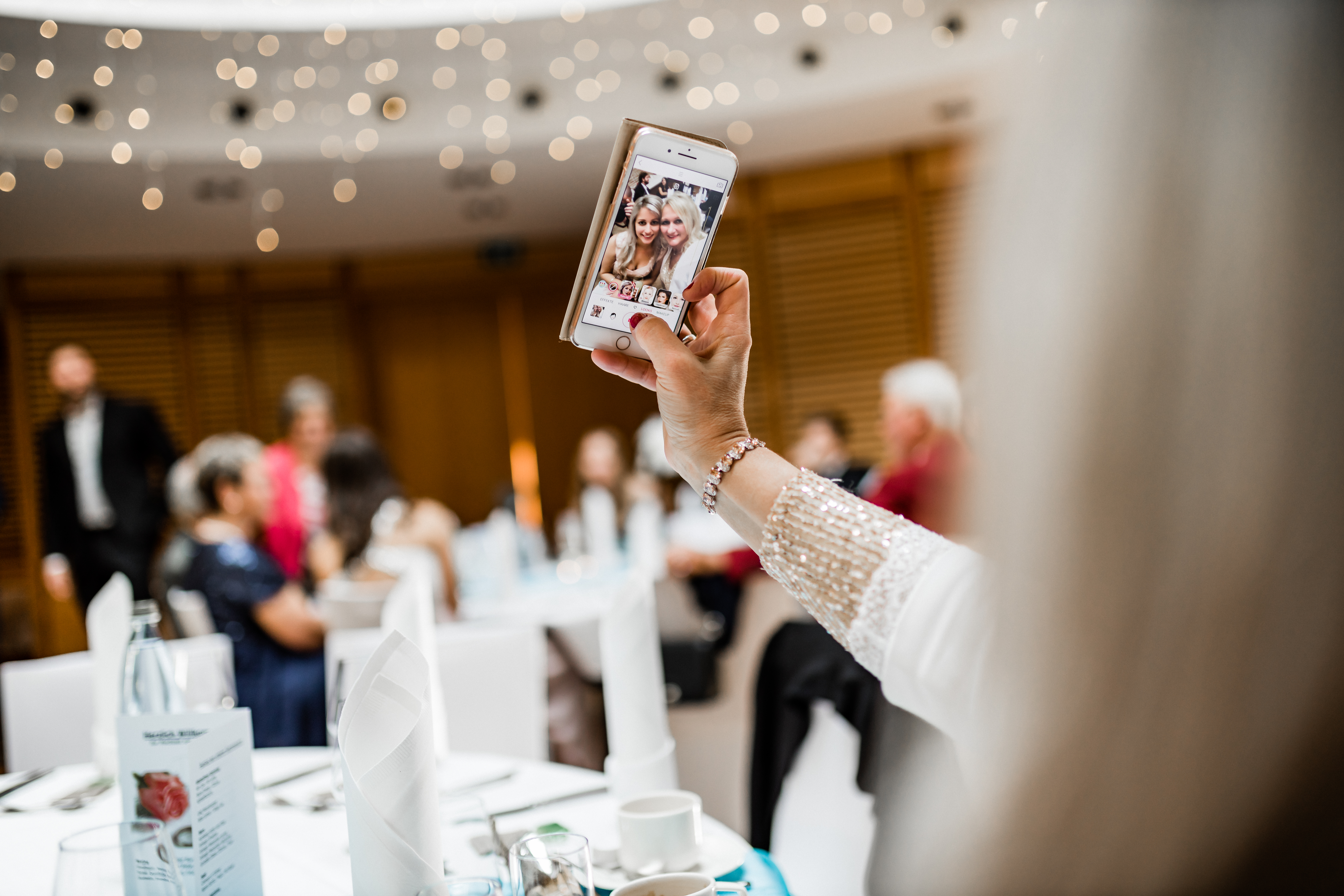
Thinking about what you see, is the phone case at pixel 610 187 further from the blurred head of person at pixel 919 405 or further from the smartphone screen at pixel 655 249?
the blurred head of person at pixel 919 405

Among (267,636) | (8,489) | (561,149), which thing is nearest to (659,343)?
(267,636)

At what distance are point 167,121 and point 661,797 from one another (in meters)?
5.12

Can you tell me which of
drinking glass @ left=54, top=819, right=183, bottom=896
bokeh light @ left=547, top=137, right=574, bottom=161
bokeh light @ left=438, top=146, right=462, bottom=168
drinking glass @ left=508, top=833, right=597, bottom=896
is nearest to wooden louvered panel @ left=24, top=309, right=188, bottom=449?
bokeh light @ left=438, top=146, right=462, bottom=168

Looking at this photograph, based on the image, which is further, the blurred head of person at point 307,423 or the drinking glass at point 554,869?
the blurred head of person at point 307,423

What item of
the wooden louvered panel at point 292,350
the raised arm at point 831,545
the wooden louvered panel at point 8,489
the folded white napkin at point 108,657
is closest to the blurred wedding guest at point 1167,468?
the raised arm at point 831,545

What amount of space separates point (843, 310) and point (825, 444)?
160cm

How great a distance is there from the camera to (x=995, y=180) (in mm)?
417

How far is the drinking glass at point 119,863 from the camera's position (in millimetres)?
861

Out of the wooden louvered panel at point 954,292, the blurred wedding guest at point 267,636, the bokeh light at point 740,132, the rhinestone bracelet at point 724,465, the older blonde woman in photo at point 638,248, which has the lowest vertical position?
the blurred wedding guest at point 267,636

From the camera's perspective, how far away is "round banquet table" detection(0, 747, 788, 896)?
3.94 ft

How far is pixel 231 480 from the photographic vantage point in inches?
129

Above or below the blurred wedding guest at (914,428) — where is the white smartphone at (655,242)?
above

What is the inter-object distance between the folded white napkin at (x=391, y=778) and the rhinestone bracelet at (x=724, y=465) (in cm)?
36

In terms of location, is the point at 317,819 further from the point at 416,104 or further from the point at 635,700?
the point at 416,104
